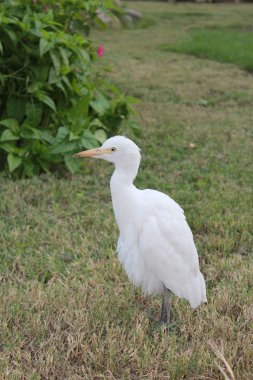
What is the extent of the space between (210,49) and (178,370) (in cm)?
1081

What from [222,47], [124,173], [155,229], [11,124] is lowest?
[222,47]

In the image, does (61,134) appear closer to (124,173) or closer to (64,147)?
(64,147)

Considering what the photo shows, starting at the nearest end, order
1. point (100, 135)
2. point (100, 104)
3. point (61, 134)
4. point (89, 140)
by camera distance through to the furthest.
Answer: point (61, 134) < point (89, 140) < point (100, 135) < point (100, 104)

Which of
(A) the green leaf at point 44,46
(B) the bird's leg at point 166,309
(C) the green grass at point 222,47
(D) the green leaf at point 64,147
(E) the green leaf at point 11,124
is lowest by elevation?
(C) the green grass at point 222,47

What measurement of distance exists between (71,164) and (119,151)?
7.47 feet

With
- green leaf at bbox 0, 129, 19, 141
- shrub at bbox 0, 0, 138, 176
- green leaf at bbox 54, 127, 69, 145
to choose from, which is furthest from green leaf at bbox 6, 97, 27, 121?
green leaf at bbox 54, 127, 69, 145

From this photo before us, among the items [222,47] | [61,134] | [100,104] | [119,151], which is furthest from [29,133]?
[222,47]

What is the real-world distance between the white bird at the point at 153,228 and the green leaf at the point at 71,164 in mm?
2189

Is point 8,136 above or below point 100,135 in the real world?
above

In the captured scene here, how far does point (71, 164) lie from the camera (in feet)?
16.1

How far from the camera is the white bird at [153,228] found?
103 inches

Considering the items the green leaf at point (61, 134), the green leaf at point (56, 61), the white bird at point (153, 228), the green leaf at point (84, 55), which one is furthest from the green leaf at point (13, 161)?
the white bird at point (153, 228)

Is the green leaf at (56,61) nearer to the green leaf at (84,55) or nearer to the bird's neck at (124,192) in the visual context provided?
the green leaf at (84,55)

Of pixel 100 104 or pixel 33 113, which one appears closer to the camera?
pixel 33 113
